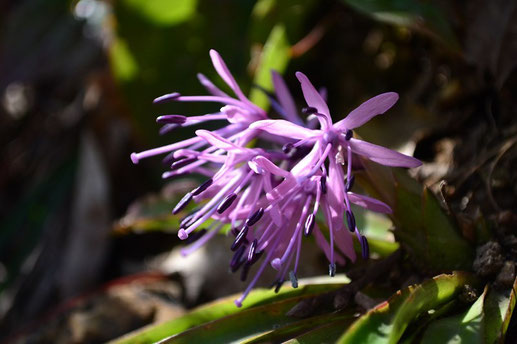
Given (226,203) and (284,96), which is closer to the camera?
(226,203)

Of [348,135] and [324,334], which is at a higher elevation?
[348,135]

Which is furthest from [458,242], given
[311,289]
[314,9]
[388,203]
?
[314,9]

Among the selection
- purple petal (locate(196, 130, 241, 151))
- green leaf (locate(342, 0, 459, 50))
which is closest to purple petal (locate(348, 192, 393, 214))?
purple petal (locate(196, 130, 241, 151))

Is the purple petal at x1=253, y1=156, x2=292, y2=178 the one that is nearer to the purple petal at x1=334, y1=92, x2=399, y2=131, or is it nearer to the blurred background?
the purple petal at x1=334, y1=92, x2=399, y2=131

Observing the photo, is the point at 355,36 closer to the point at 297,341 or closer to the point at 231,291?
the point at 231,291

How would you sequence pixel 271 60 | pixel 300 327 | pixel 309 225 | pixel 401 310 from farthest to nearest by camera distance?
pixel 271 60 < pixel 300 327 < pixel 309 225 < pixel 401 310

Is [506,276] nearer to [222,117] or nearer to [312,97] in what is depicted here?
[312,97]

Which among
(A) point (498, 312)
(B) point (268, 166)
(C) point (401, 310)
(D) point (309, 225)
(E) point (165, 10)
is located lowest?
(A) point (498, 312)

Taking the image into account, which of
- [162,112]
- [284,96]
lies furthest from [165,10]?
[284,96]
